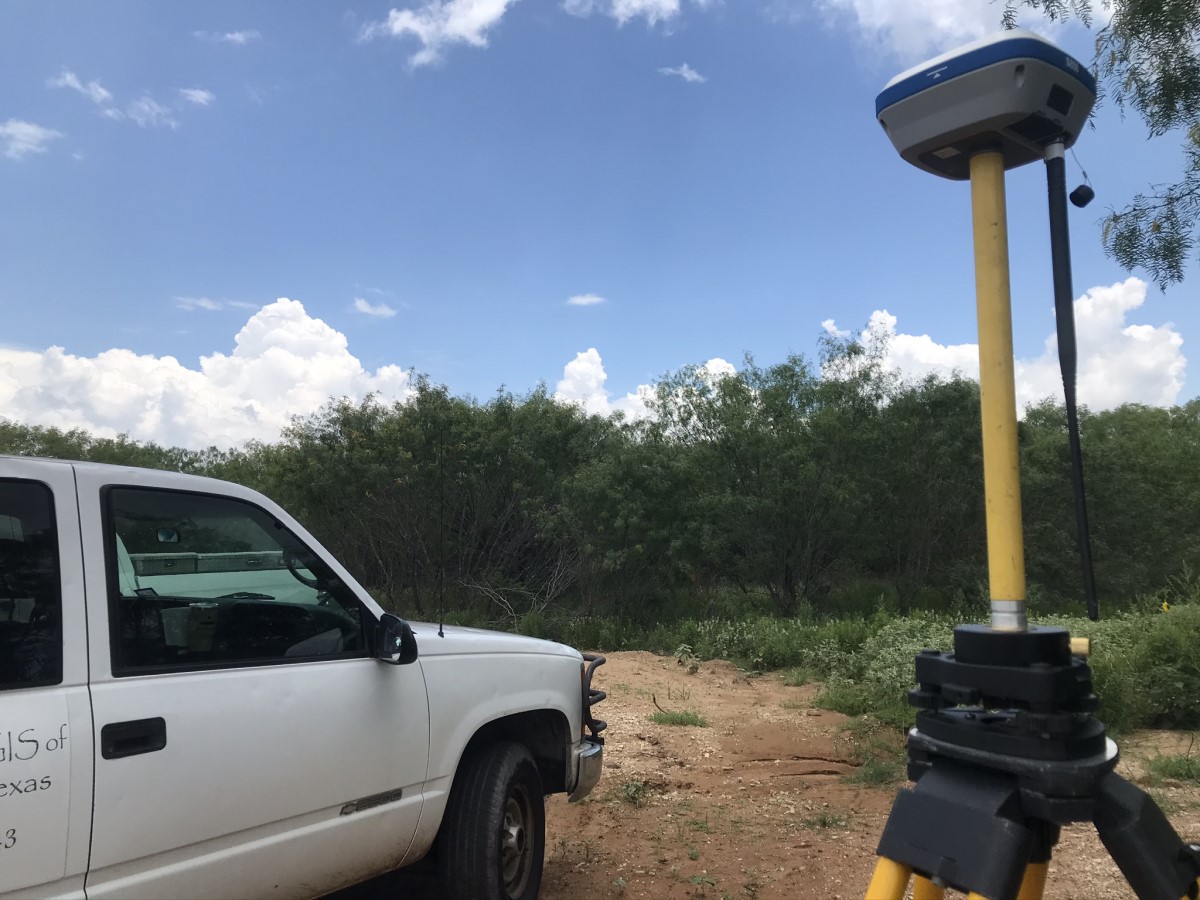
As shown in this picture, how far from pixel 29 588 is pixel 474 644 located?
175 cm

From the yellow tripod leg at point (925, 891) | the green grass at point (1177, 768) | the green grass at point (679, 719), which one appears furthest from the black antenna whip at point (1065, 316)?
the green grass at point (679, 719)

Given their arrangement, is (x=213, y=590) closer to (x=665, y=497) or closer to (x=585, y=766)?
(x=585, y=766)

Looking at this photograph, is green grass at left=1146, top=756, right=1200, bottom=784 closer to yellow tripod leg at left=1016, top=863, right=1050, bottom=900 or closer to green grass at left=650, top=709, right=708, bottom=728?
green grass at left=650, top=709, right=708, bottom=728

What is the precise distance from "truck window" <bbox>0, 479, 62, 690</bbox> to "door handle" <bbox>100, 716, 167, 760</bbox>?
20cm

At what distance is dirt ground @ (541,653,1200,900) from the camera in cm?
453

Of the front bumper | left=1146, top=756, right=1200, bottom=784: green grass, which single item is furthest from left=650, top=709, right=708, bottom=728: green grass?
the front bumper

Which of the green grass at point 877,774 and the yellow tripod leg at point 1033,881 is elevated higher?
the yellow tripod leg at point 1033,881

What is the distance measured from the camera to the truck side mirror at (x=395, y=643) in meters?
3.16

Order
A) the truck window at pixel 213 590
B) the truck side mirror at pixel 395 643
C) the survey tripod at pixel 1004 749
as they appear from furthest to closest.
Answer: the truck side mirror at pixel 395 643
the truck window at pixel 213 590
the survey tripod at pixel 1004 749

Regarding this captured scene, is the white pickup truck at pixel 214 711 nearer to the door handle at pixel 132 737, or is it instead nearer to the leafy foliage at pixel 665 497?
the door handle at pixel 132 737

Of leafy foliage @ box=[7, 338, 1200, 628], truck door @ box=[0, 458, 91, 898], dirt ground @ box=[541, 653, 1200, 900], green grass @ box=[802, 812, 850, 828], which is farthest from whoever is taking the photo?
leafy foliage @ box=[7, 338, 1200, 628]

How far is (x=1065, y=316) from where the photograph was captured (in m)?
2.06

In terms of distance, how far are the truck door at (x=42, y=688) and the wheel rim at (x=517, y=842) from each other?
182 cm

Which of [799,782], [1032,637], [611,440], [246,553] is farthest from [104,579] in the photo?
[611,440]
